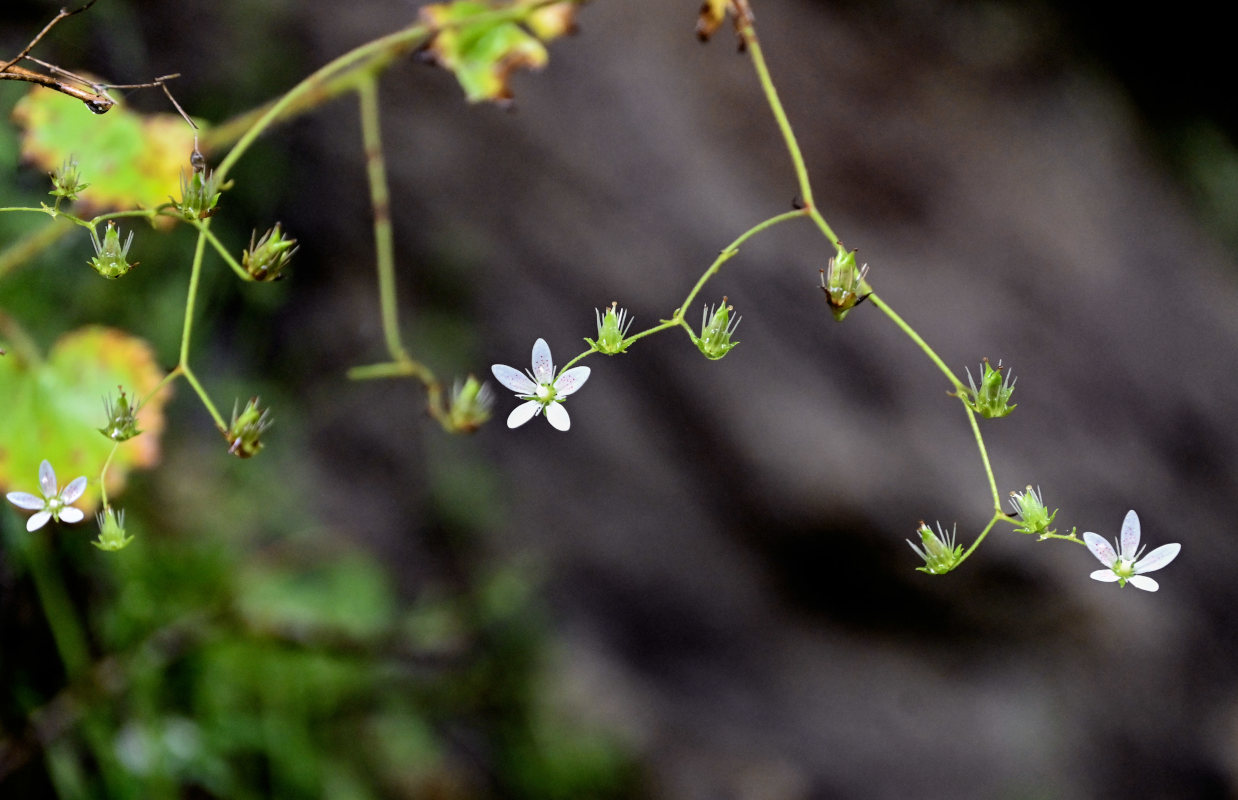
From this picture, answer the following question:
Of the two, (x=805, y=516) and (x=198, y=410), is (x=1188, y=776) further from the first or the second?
(x=198, y=410)

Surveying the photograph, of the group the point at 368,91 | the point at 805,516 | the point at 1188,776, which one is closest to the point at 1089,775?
the point at 1188,776

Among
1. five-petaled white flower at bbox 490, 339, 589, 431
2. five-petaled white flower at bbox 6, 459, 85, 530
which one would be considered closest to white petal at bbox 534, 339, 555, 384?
five-petaled white flower at bbox 490, 339, 589, 431

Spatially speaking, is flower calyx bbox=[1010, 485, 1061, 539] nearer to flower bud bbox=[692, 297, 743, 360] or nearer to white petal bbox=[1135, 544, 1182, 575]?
white petal bbox=[1135, 544, 1182, 575]

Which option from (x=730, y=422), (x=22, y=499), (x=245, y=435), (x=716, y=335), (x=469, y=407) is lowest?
(x=22, y=499)

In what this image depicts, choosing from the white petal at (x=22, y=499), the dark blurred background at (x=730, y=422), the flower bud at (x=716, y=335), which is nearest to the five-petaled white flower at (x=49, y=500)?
the white petal at (x=22, y=499)

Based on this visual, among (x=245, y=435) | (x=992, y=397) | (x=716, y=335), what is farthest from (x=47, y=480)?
(x=992, y=397)

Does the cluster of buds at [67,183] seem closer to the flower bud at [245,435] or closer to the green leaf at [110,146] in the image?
the flower bud at [245,435]

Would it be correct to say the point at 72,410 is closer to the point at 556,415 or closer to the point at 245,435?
the point at 245,435
